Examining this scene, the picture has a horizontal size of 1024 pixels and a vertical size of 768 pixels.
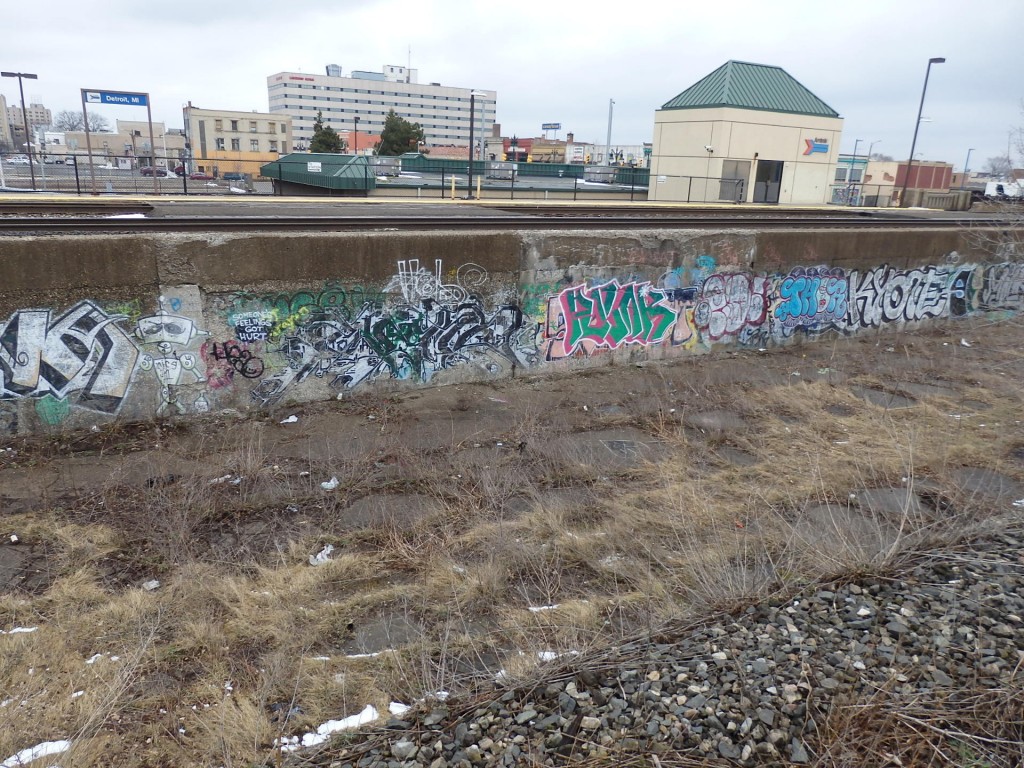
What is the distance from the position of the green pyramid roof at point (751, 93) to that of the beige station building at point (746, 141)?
0.13ft

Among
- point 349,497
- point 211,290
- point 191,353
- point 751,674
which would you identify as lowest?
point 349,497

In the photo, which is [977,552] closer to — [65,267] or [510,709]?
[510,709]

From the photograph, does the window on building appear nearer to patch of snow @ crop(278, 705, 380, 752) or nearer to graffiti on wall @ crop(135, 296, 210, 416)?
graffiti on wall @ crop(135, 296, 210, 416)

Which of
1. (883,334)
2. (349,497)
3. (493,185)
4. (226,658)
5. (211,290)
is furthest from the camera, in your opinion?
(493,185)

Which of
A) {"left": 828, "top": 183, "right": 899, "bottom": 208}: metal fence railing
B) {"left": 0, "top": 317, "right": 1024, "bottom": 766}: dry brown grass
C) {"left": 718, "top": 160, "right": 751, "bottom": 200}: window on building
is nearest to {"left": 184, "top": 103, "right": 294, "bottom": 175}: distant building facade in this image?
{"left": 828, "top": 183, "right": 899, "bottom": 208}: metal fence railing

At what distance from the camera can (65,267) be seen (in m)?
7.37

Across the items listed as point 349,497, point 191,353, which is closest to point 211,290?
point 191,353

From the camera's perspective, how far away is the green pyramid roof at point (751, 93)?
32375 millimetres

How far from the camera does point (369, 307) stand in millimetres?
9117

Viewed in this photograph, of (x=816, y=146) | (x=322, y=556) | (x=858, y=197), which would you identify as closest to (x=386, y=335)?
(x=322, y=556)

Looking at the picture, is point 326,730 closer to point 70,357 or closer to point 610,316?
point 70,357

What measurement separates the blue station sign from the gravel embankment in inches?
1029

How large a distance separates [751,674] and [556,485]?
3558 mm

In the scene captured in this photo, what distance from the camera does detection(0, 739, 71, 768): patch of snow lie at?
337 centimetres
